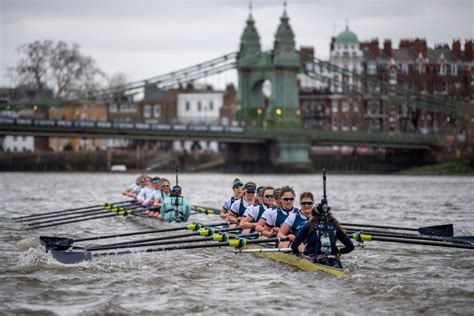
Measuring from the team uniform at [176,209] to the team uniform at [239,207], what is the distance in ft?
Result: 9.82

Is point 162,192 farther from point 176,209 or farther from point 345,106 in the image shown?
point 345,106

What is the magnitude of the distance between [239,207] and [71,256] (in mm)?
4927

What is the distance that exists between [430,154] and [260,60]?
61.0 ft

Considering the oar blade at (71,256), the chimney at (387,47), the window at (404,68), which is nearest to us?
the oar blade at (71,256)

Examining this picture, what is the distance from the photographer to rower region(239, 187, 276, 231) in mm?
20750

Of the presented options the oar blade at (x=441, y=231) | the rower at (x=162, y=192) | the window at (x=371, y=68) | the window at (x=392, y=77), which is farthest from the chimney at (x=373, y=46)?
the oar blade at (x=441, y=231)

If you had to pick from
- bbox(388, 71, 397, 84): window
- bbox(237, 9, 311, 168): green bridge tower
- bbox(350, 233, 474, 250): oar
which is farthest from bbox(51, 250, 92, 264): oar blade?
bbox(388, 71, 397, 84): window

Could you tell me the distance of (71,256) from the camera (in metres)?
Result: 18.9

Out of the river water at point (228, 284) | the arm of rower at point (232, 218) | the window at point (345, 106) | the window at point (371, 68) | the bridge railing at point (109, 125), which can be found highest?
the window at point (371, 68)

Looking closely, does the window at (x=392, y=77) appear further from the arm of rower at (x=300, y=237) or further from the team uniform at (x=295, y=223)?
the arm of rower at (x=300, y=237)

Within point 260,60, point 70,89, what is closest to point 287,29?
point 260,60

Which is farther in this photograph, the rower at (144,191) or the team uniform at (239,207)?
the rower at (144,191)

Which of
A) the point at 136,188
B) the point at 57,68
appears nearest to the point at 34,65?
the point at 57,68

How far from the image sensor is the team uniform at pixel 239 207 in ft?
74.2
